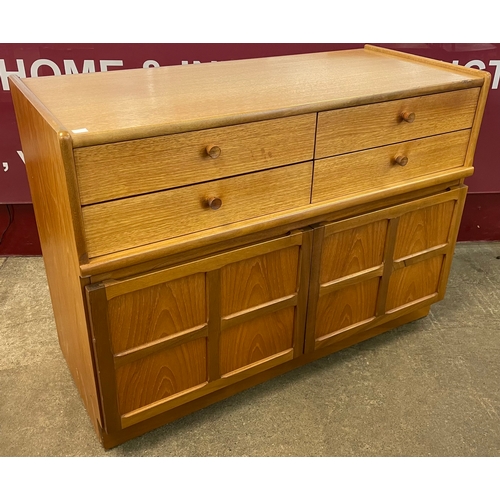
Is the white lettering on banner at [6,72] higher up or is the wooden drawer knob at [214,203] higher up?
the white lettering on banner at [6,72]

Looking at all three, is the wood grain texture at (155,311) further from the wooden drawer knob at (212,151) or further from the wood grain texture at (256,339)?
the wooden drawer knob at (212,151)

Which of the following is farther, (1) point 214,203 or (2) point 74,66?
(2) point 74,66

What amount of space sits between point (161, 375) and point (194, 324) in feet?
0.58

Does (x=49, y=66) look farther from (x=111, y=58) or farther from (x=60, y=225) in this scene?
(x=60, y=225)

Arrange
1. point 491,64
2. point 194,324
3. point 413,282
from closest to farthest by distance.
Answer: point 194,324 → point 413,282 → point 491,64

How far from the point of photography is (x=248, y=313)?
159 centimetres

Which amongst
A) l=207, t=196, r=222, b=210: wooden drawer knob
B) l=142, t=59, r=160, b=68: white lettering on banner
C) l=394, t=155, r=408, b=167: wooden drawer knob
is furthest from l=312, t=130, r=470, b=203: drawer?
l=142, t=59, r=160, b=68: white lettering on banner

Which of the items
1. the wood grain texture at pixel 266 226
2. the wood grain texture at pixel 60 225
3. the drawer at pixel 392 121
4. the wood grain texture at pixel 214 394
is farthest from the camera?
the wood grain texture at pixel 214 394

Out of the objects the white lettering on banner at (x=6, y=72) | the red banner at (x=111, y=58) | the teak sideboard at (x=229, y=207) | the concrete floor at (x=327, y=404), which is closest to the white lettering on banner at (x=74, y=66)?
the red banner at (x=111, y=58)

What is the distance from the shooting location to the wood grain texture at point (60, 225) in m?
1.17

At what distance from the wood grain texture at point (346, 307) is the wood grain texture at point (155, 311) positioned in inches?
18.5

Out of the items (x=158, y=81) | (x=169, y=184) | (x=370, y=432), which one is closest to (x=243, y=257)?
(x=169, y=184)

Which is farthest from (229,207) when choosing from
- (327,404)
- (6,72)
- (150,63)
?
(6,72)

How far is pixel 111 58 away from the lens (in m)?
2.16
